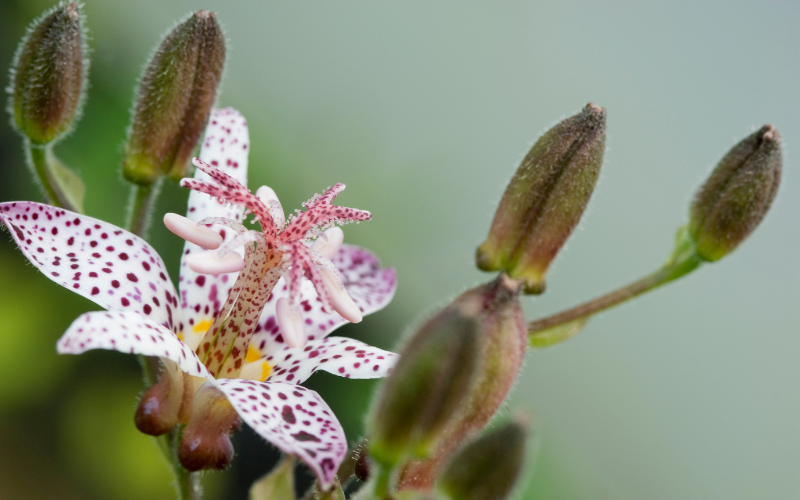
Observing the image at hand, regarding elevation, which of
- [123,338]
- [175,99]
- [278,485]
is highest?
[175,99]

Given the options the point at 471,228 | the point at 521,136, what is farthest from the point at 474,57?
the point at 471,228

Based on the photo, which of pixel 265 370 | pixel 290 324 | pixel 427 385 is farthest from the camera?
pixel 265 370

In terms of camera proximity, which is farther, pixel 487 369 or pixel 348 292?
pixel 348 292

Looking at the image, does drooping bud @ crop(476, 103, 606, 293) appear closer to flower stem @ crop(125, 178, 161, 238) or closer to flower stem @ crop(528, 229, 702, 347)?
flower stem @ crop(528, 229, 702, 347)

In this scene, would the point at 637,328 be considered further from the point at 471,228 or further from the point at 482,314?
the point at 482,314

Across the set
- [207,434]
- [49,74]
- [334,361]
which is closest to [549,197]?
[334,361]

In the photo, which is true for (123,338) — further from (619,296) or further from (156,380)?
(619,296)

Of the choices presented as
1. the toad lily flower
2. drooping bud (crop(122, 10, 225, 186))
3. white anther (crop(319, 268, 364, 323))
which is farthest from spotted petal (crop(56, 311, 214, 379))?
drooping bud (crop(122, 10, 225, 186))

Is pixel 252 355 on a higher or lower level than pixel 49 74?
lower
